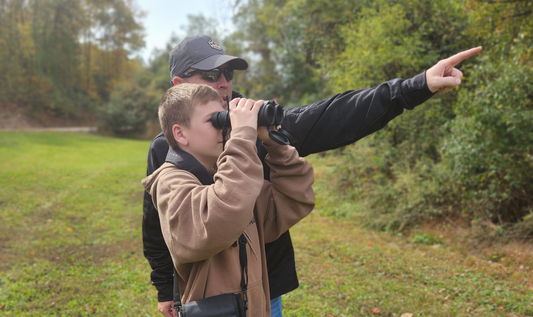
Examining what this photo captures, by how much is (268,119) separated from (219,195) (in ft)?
1.20

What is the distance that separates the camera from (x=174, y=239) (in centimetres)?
138

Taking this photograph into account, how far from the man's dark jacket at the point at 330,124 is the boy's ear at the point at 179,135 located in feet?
1.51

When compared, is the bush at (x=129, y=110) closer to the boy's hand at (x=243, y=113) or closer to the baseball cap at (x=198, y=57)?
the baseball cap at (x=198, y=57)

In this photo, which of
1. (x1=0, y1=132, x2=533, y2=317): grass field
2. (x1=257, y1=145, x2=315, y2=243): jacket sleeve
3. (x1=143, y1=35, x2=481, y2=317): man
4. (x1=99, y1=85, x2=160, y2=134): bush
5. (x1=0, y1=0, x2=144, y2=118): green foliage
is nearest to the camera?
(x1=257, y1=145, x2=315, y2=243): jacket sleeve

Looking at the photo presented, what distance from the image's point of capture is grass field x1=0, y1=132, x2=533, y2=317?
14.4ft

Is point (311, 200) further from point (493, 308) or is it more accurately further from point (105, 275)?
point (105, 275)

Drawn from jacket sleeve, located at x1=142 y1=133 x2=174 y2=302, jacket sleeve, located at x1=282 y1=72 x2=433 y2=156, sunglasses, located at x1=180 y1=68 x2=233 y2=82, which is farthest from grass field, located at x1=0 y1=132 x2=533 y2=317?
sunglasses, located at x1=180 y1=68 x2=233 y2=82

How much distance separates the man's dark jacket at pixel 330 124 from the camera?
1.85 m

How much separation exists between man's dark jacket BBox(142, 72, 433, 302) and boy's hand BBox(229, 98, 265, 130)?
0.52 metres

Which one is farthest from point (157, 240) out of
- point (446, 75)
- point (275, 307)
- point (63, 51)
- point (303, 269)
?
point (63, 51)

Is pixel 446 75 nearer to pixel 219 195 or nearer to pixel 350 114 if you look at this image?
pixel 350 114

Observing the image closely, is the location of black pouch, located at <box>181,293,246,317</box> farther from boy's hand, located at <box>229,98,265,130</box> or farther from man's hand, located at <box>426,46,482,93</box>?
man's hand, located at <box>426,46,482,93</box>

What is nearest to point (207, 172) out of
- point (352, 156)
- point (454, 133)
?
point (454, 133)

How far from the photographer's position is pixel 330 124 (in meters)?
2.01
